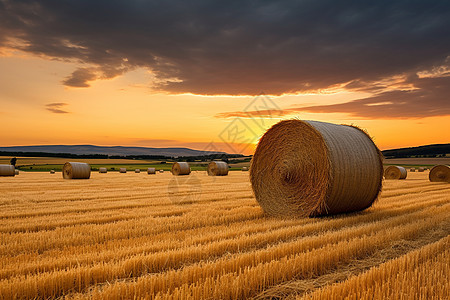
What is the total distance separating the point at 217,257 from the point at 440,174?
21815 millimetres

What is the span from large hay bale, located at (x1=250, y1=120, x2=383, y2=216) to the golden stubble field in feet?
2.26

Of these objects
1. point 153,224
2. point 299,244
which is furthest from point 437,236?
point 153,224

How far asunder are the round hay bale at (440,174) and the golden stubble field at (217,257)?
613 inches

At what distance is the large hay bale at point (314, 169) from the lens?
8867 millimetres

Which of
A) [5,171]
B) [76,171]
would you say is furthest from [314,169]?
[5,171]

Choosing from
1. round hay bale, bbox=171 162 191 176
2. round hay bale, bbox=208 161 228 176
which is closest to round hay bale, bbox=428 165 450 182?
round hay bale, bbox=208 161 228 176

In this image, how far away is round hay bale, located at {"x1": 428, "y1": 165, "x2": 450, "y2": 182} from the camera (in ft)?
73.1

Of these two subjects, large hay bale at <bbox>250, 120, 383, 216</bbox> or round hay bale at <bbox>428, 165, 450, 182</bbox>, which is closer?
large hay bale at <bbox>250, 120, 383, 216</bbox>

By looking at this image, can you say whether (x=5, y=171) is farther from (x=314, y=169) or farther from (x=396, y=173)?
(x=396, y=173)

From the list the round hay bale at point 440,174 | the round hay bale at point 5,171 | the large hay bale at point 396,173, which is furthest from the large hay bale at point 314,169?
the round hay bale at point 5,171

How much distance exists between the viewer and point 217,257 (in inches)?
202

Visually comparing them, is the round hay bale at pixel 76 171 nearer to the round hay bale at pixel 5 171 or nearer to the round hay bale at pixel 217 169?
the round hay bale at pixel 5 171

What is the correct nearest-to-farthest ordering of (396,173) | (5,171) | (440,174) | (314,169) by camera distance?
(314,169) < (440,174) < (396,173) < (5,171)

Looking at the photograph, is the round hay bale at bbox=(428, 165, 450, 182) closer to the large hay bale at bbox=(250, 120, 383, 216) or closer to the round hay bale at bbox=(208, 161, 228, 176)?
the large hay bale at bbox=(250, 120, 383, 216)
